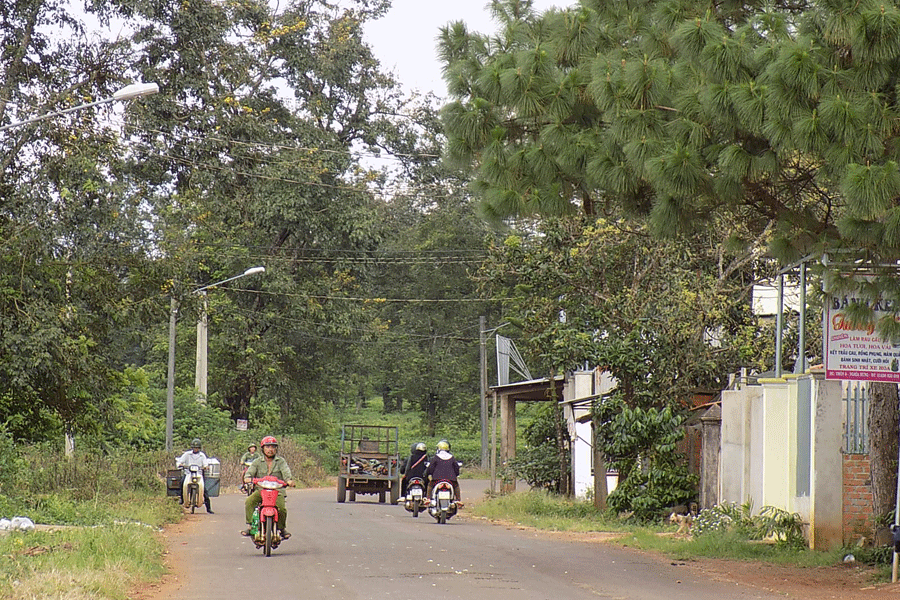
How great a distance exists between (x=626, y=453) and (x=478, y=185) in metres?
12.2

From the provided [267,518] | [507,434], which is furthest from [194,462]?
[267,518]

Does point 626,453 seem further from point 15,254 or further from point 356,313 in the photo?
point 356,313

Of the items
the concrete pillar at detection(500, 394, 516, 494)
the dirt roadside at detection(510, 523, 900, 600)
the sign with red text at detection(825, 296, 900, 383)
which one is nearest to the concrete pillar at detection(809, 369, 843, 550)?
the dirt roadside at detection(510, 523, 900, 600)

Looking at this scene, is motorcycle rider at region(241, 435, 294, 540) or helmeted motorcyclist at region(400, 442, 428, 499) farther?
helmeted motorcyclist at region(400, 442, 428, 499)

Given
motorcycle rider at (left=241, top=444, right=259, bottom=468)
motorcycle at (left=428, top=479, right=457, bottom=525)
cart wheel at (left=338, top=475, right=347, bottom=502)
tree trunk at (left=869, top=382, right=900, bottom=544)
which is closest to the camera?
tree trunk at (left=869, top=382, right=900, bottom=544)

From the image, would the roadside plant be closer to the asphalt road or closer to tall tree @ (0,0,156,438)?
the asphalt road

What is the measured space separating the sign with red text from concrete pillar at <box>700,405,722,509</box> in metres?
8.80

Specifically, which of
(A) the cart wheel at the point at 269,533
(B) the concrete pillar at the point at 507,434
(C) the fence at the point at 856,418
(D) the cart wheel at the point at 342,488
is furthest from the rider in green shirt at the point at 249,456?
(C) the fence at the point at 856,418

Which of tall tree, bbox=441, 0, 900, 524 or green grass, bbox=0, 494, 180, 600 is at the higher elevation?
tall tree, bbox=441, 0, 900, 524

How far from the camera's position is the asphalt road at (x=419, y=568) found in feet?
37.9

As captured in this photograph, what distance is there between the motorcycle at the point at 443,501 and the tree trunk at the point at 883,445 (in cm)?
1044

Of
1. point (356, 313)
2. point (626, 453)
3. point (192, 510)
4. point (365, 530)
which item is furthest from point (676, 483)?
point (356, 313)

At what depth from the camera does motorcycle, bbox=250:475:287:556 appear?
50.1 ft

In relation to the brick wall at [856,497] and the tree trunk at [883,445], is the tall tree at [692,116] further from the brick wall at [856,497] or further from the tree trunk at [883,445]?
the brick wall at [856,497]
